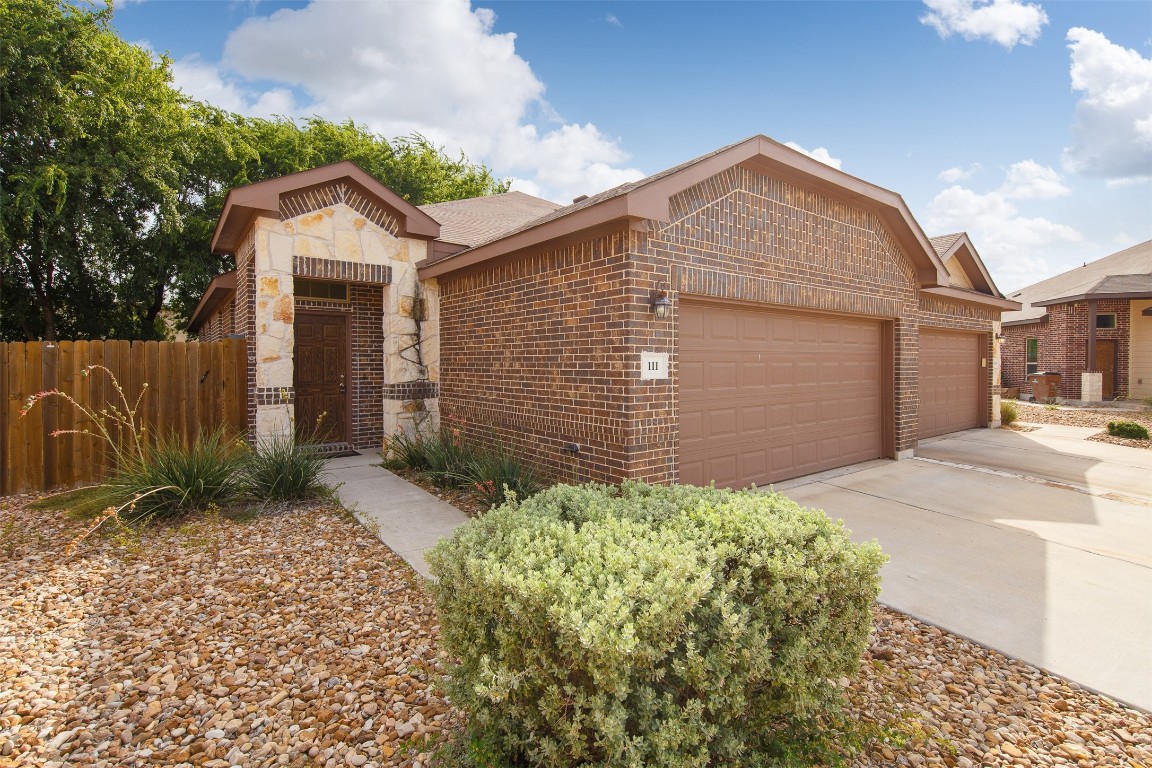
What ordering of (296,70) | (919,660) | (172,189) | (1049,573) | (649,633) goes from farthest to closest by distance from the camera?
(172,189), (296,70), (1049,573), (919,660), (649,633)

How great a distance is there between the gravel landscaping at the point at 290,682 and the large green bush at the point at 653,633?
54cm

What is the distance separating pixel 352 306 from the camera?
9422 mm

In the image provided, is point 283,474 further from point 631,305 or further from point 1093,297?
point 1093,297

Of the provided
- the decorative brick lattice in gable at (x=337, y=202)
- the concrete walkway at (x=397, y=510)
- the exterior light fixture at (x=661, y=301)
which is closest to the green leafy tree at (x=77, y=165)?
the decorative brick lattice in gable at (x=337, y=202)

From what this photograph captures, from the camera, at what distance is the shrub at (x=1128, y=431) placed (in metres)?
10.8

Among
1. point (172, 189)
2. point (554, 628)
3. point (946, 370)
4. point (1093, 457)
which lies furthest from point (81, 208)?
point (1093, 457)

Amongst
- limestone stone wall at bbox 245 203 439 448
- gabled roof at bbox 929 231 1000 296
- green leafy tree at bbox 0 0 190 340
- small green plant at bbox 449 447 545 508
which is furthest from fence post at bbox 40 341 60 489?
gabled roof at bbox 929 231 1000 296

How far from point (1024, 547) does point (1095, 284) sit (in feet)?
64.5

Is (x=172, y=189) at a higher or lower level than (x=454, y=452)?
higher

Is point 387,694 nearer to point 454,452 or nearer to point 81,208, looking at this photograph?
point 454,452

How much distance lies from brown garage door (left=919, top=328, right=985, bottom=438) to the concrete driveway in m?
2.08

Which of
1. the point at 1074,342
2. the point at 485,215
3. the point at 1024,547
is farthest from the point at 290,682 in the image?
the point at 1074,342

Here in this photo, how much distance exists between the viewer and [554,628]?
1.98 metres

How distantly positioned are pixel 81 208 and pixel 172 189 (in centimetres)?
197
